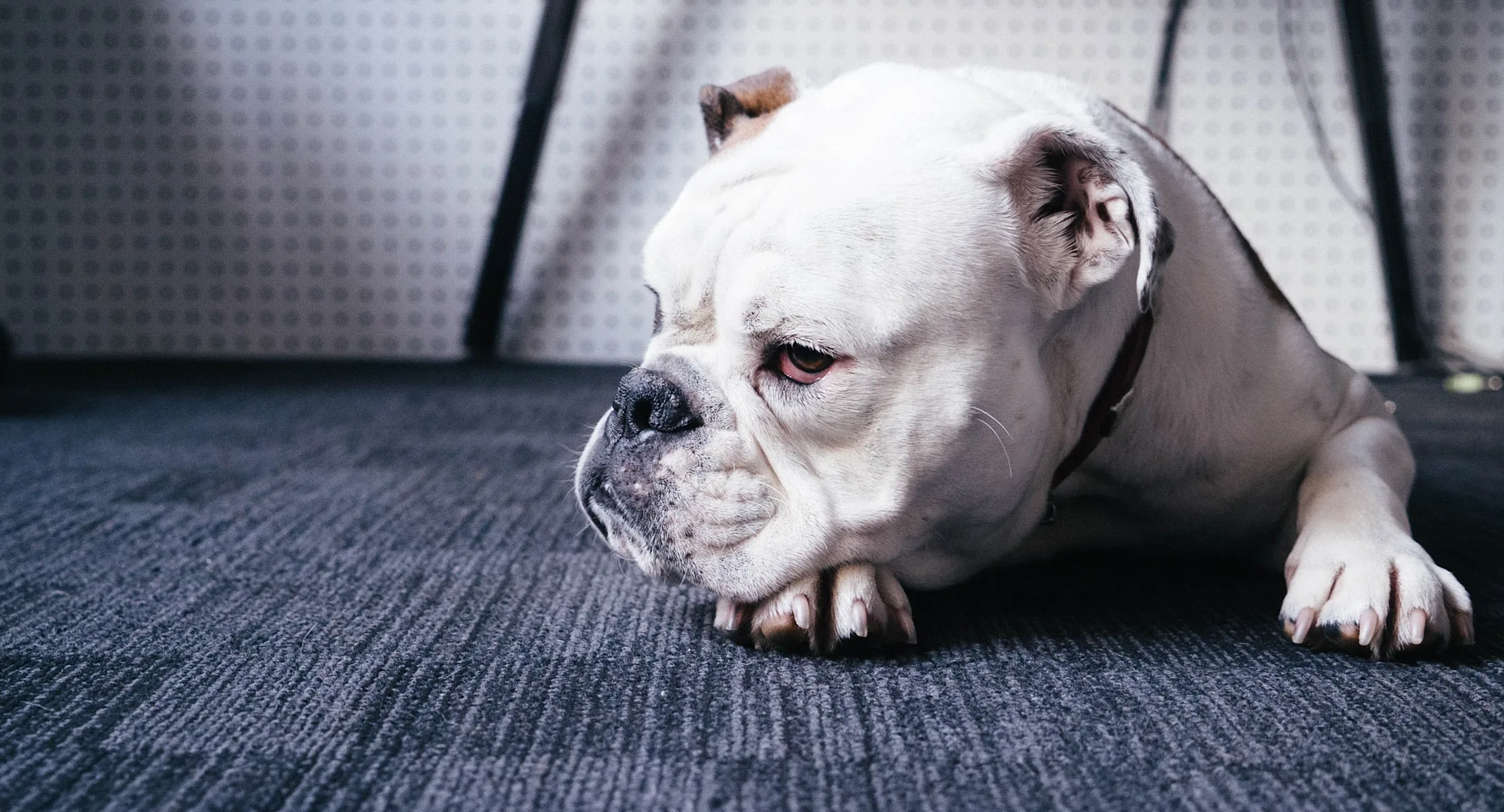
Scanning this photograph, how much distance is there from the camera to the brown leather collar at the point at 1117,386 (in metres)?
0.99

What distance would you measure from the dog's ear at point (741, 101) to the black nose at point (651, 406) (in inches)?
13.2

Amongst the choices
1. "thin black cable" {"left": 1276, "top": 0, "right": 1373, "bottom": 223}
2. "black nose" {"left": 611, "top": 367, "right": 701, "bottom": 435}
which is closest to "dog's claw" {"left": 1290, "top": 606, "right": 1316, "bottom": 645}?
"black nose" {"left": 611, "top": 367, "right": 701, "bottom": 435}

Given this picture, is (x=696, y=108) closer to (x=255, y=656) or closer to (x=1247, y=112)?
(x=1247, y=112)

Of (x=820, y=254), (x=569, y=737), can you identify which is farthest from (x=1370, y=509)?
(x=569, y=737)

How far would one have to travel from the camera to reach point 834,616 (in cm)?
89

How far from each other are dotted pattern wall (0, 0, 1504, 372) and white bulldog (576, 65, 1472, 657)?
222cm

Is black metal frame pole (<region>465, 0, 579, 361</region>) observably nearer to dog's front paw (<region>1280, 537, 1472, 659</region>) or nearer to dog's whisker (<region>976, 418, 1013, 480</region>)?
dog's whisker (<region>976, 418, 1013, 480</region>)

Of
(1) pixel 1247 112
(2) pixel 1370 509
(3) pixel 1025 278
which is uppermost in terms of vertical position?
(1) pixel 1247 112

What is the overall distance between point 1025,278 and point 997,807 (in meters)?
0.43

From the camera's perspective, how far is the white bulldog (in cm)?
87

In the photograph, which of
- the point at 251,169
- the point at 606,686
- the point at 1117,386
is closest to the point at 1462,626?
the point at 1117,386

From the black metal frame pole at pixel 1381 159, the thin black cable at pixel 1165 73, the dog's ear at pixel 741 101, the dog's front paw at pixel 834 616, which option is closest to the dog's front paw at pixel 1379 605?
the dog's front paw at pixel 834 616

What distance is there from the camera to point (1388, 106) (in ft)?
9.70

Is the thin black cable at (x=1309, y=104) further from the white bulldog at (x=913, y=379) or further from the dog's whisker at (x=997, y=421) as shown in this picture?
the dog's whisker at (x=997, y=421)
